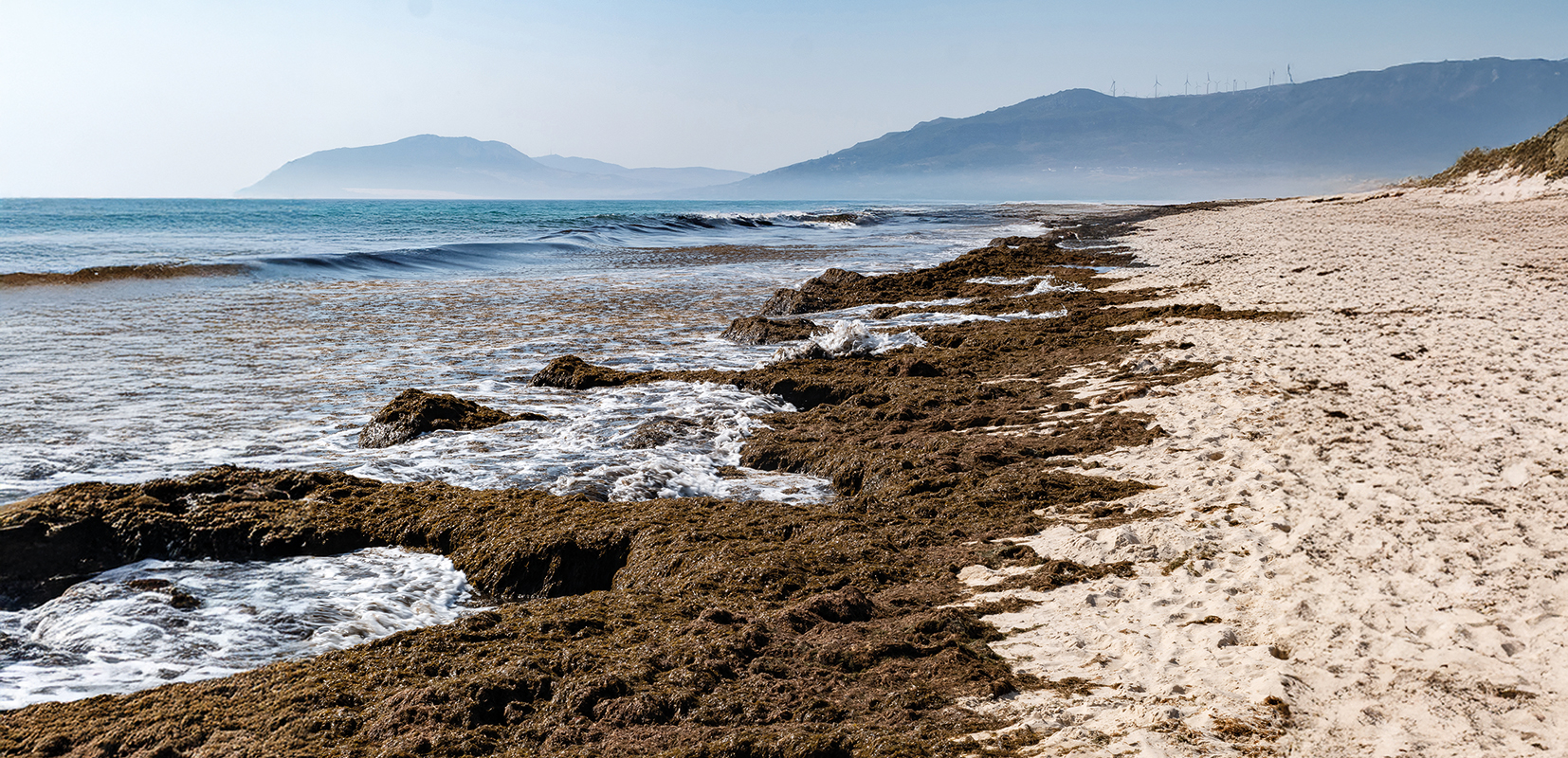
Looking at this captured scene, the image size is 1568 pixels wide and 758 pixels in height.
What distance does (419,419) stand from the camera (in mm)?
6551

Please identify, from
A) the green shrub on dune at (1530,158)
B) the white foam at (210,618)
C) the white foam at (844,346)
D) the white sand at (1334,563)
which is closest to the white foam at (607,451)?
the white foam at (210,618)

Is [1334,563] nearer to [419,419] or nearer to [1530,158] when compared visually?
[419,419]

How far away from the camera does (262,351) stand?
33.9 ft

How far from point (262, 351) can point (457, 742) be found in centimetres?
950

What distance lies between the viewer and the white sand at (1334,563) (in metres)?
2.47

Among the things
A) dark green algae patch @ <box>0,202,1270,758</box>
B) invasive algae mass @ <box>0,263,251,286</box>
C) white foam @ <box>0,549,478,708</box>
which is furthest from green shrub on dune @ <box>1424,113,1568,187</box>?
invasive algae mass @ <box>0,263,251,286</box>

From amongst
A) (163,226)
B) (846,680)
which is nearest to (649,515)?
(846,680)

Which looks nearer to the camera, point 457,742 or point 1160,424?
point 457,742

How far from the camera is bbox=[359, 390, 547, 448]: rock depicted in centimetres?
646

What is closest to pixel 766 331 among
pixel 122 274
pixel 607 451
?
pixel 607 451

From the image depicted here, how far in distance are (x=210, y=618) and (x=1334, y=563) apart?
4672mm

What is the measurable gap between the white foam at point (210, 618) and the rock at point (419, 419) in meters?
2.25

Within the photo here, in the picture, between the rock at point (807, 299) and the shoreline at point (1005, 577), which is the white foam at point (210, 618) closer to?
the shoreline at point (1005, 577)

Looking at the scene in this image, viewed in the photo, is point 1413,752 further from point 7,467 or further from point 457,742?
point 7,467
